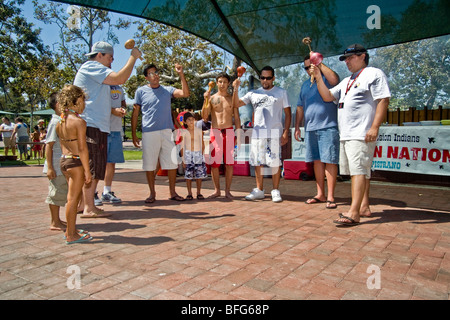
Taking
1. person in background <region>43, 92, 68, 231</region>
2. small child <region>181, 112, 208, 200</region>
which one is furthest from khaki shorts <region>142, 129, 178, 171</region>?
person in background <region>43, 92, 68, 231</region>

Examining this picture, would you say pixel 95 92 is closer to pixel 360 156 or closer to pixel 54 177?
pixel 54 177

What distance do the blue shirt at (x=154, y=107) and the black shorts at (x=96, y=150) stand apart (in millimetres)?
965

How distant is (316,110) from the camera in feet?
16.9

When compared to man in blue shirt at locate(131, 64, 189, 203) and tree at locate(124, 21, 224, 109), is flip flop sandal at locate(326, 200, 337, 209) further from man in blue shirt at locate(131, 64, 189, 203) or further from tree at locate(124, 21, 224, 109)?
tree at locate(124, 21, 224, 109)

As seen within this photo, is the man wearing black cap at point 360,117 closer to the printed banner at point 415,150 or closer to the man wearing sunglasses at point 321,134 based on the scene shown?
the man wearing sunglasses at point 321,134

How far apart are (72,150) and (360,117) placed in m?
3.17

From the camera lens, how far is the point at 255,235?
11.8 feet

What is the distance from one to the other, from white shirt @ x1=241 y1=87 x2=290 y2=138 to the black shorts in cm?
246

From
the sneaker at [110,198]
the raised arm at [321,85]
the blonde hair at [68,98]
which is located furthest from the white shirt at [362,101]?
the sneaker at [110,198]

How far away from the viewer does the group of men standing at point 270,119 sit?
400 centimetres

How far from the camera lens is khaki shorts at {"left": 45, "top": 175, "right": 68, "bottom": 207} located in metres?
3.66

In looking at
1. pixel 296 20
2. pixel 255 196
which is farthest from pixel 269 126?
pixel 296 20
